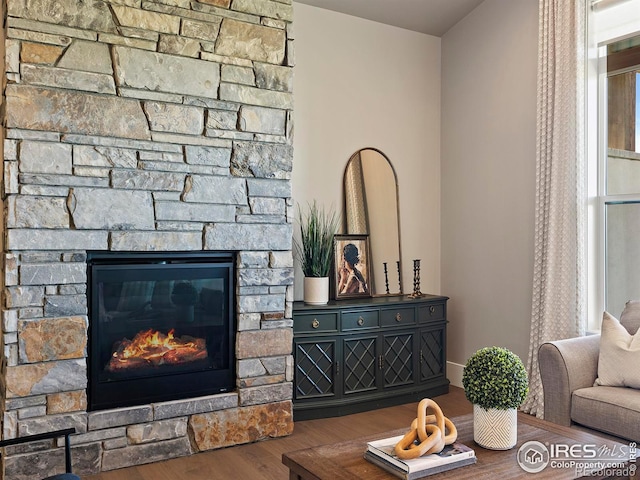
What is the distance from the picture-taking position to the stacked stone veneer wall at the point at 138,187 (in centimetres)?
293

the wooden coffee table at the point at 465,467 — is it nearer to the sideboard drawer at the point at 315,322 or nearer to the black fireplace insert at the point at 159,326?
the black fireplace insert at the point at 159,326

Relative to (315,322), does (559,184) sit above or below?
above

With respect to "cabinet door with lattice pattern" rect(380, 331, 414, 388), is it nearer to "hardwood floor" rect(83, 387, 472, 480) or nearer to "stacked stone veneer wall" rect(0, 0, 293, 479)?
"hardwood floor" rect(83, 387, 472, 480)

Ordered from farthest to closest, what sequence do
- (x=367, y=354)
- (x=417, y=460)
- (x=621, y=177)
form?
(x=367, y=354) < (x=621, y=177) < (x=417, y=460)

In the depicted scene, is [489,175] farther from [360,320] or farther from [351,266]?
[360,320]

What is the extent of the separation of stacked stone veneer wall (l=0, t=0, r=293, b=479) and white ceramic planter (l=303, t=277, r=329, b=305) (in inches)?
14.3

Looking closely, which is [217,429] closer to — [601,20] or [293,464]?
[293,464]

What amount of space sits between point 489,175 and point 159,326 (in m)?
2.77

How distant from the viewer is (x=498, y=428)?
2.12 m

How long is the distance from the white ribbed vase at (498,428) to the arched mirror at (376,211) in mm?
2527

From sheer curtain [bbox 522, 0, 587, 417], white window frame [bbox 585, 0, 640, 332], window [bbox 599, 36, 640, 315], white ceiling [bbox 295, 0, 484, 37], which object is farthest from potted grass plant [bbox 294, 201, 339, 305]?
window [bbox 599, 36, 640, 315]

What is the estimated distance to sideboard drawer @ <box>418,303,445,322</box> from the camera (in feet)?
14.6

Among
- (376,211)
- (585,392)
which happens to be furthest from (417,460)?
(376,211)

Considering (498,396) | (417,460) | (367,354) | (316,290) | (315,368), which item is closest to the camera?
(417,460)
